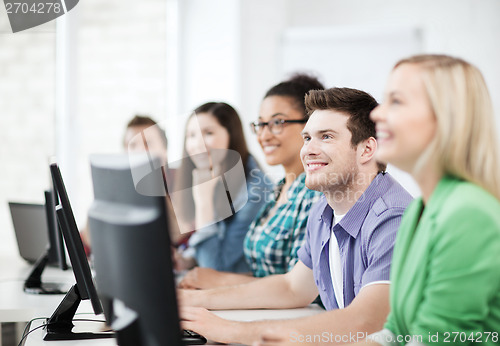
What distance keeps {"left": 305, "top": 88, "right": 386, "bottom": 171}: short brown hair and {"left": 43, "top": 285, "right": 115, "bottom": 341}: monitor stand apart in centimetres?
86

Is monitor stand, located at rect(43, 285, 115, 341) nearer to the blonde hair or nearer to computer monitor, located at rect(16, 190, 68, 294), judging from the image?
computer monitor, located at rect(16, 190, 68, 294)

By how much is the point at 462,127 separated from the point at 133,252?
58 centimetres

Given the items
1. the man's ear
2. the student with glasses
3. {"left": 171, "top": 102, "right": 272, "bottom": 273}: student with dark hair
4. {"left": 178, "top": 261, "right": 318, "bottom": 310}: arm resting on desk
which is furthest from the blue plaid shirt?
the man's ear

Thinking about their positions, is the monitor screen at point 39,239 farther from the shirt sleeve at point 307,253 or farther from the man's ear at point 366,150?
the man's ear at point 366,150

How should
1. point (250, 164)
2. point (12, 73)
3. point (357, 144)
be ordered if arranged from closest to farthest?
point (357, 144)
point (250, 164)
point (12, 73)

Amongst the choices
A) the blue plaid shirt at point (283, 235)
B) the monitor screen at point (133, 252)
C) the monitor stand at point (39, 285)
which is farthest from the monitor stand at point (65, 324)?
the blue plaid shirt at point (283, 235)

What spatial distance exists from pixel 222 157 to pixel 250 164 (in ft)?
0.45

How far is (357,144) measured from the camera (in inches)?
60.6

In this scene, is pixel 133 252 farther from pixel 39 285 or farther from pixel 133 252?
pixel 39 285

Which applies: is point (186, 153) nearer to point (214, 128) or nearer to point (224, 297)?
point (214, 128)

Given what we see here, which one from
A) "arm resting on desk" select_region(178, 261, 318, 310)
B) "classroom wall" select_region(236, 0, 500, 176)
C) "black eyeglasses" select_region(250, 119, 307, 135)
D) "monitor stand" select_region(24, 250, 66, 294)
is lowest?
"monitor stand" select_region(24, 250, 66, 294)

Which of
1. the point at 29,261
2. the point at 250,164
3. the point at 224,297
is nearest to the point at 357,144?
the point at 224,297

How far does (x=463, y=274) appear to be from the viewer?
2.86 ft

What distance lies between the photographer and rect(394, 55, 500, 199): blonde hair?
90cm
